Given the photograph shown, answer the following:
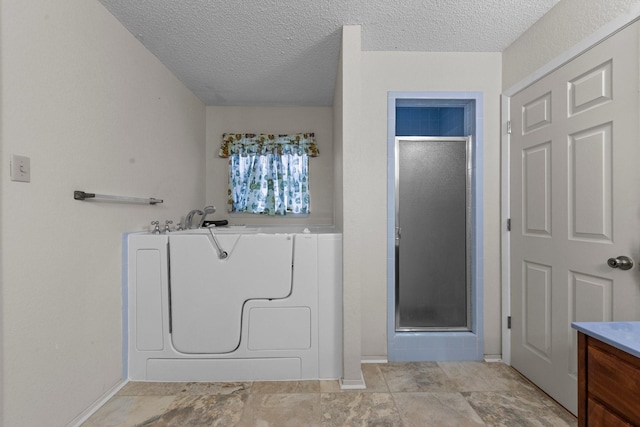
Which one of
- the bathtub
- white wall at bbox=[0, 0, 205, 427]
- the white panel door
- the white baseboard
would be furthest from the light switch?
the white panel door

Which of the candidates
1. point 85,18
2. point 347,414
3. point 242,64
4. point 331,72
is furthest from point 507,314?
point 85,18

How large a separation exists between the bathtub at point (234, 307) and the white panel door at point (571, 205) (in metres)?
1.23

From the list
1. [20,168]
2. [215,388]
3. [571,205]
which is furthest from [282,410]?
[571,205]

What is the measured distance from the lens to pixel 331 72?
8.84ft

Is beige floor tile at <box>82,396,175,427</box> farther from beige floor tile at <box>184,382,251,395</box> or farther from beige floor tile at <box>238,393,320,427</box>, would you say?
beige floor tile at <box>238,393,320,427</box>

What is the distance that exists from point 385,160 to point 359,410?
5.28 ft

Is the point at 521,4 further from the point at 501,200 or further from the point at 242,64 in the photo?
the point at 242,64

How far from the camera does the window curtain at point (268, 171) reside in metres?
3.47

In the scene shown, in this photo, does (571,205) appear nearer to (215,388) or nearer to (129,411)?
(215,388)

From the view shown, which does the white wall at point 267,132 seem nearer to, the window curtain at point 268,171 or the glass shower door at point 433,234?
the window curtain at point 268,171

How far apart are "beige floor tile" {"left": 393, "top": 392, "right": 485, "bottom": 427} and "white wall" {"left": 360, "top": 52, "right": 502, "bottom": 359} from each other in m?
0.49

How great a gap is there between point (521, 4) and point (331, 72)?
137cm

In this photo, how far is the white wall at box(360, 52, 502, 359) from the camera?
7.67 ft

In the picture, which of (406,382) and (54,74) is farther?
(406,382)
